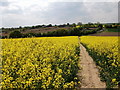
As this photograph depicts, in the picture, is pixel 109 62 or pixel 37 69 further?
pixel 109 62

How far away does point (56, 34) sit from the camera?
165 ft

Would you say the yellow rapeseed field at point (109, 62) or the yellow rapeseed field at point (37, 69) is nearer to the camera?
the yellow rapeseed field at point (37, 69)

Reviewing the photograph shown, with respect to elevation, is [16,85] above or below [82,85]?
above

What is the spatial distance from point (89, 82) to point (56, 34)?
138ft

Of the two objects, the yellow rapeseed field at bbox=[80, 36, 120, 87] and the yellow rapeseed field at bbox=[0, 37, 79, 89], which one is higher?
the yellow rapeseed field at bbox=[0, 37, 79, 89]

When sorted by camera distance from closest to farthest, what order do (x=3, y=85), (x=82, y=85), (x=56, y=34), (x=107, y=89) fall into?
(x=3, y=85), (x=107, y=89), (x=82, y=85), (x=56, y=34)

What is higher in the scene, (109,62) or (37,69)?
(37,69)

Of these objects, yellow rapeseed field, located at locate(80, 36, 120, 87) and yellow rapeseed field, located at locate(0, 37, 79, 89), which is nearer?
yellow rapeseed field, located at locate(0, 37, 79, 89)

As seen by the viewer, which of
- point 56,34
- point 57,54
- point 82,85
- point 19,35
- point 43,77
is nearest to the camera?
point 43,77

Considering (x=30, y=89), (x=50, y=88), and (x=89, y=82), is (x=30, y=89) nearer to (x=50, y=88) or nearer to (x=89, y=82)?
(x=50, y=88)

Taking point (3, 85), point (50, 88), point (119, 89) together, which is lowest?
point (119, 89)

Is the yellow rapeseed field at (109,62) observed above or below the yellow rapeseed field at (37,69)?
below

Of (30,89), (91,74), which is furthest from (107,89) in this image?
(30,89)

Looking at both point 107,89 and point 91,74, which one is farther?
point 91,74
